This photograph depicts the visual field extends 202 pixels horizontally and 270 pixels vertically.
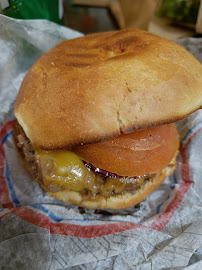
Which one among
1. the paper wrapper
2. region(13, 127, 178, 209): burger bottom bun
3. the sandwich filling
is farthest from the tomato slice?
the paper wrapper

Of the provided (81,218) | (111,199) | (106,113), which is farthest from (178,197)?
(106,113)

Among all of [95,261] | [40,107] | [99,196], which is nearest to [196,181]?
[99,196]

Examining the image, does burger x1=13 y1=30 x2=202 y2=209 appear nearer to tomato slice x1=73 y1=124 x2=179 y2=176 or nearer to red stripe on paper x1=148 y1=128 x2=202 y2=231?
tomato slice x1=73 y1=124 x2=179 y2=176

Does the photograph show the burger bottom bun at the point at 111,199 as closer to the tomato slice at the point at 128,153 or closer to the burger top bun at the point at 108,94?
the tomato slice at the point at 128,153

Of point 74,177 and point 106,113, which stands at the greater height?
point 106,113

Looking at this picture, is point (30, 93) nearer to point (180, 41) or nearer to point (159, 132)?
point (159, 132)

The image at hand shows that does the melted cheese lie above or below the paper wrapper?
above

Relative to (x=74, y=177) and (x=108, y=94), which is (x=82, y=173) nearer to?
(x=74, y=177)
